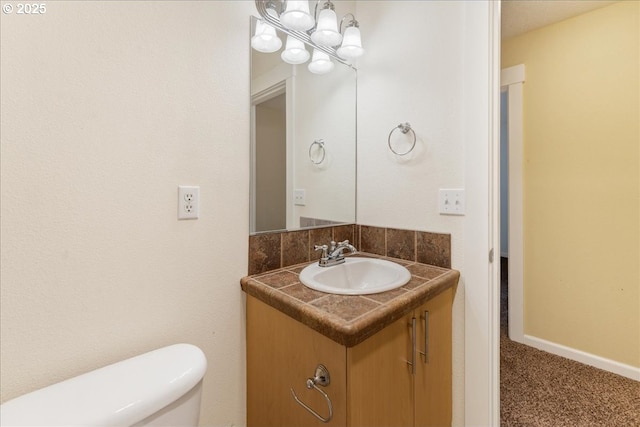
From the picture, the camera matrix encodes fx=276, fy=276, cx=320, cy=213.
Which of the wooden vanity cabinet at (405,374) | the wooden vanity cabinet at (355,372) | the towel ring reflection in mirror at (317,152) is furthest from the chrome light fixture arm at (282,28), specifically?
the wooden vanity cabinet at (405,374)

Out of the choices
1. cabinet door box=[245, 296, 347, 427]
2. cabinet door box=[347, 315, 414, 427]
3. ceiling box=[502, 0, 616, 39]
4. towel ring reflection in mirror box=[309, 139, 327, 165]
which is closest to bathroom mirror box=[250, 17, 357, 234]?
towel ring reflection in mirror box=[309, 139, 327, 165]

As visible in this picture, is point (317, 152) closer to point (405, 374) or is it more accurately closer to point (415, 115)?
point (415, 115)

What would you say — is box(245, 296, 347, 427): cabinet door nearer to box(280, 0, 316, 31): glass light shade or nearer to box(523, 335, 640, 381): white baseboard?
box(280, 0, 316, 31): glass light shade

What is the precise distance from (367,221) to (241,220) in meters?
0.74

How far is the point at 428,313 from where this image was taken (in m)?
1.04

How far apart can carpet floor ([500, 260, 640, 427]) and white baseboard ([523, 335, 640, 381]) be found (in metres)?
0.04

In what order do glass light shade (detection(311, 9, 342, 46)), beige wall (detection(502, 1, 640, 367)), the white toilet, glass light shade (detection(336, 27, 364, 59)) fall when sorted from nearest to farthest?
the white toilet → glass light shade (detection(311, 9, 342, 46)) → glass light shade (detection(336, 27, 364, 59)) → beige wall (detection(502, 1, 640, 367))

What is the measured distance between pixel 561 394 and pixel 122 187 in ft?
7.77

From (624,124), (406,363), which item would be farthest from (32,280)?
(624,124)

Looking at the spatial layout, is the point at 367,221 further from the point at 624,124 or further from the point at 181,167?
the point at 624,124

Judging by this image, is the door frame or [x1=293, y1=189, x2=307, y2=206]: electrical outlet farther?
the door frame

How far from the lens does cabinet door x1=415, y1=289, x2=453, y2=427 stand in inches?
39.9

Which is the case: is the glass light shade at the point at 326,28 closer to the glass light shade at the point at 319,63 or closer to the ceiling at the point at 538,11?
the glass light shade at the point at 319,63

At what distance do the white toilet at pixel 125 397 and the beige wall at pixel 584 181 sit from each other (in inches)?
91.8
